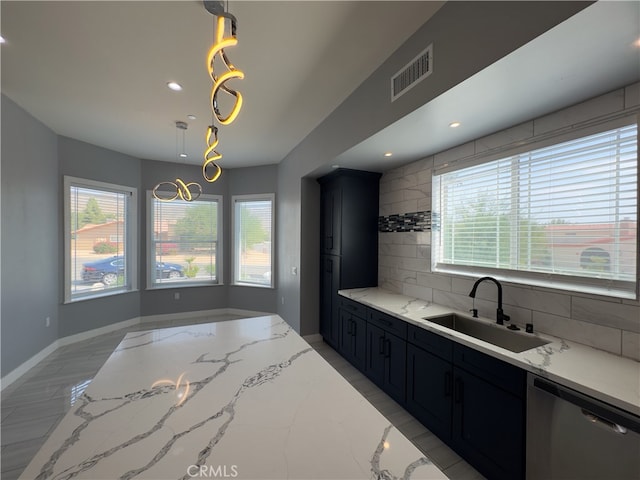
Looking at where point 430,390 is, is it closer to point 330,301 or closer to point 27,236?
point 330,301

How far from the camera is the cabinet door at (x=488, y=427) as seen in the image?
1.54 meters

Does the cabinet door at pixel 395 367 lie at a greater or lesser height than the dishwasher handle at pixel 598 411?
lesser

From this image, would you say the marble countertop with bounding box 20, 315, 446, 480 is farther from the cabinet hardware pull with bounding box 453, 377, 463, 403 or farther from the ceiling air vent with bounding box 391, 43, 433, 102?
the ceiling air vent with bounding box 391, 43, 433, 102

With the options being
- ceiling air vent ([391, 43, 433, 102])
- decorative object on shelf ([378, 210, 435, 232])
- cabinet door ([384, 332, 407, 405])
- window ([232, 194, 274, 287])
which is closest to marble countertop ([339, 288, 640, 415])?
cabinet door ([384, 332, 407, 405])

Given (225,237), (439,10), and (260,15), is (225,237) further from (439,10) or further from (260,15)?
(439,10)

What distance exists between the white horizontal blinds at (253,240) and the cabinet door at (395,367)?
307cm

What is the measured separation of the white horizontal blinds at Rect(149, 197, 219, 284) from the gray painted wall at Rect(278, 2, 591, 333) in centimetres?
239

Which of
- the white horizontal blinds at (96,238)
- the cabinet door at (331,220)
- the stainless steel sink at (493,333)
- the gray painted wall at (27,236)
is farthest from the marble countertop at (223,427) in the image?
the white horizontal blinds at (96,238)

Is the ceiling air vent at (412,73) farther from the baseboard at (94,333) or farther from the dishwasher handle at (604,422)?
the baseboard at (94,333)

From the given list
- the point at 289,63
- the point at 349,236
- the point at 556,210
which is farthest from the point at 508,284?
the point at 289,63

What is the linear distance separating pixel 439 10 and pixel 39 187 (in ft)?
14.8

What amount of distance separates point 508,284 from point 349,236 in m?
1.78

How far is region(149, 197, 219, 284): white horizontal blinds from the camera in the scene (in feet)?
16.3

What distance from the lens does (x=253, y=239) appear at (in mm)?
5293
